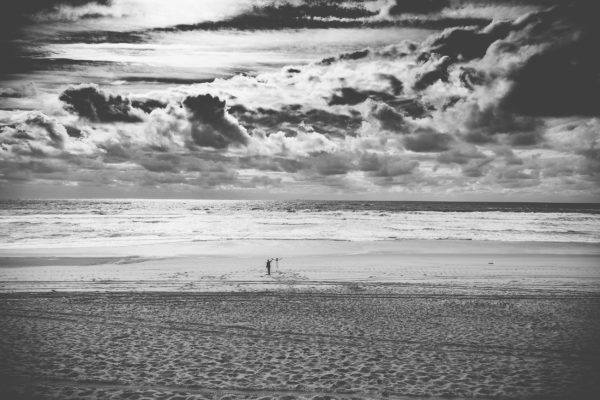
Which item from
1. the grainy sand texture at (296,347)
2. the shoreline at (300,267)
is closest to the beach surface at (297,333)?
the grainy sand texture at (296,347)

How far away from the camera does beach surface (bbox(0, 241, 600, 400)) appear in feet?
24.7

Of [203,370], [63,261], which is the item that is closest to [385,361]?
[203,370]

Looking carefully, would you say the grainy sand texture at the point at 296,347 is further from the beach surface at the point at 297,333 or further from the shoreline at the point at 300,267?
the shoreline at the point at 300,267

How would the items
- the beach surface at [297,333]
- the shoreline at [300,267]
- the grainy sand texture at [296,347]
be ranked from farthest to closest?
1. the shoreline at [300,267]
2. the beach surface at [297,333]
3. the grainy sand texture at [296,347]

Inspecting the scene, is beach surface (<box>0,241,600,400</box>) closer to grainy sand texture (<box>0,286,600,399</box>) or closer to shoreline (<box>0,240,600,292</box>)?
grainy sand texture (<box>0,286,600,399</box>)

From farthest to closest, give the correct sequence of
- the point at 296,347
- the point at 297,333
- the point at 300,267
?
the point at 300,267
the point at 297,333
the point at 296,347

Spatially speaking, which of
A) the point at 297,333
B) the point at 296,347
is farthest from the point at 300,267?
the point at 296,347

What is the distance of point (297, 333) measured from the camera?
1080 centimetres

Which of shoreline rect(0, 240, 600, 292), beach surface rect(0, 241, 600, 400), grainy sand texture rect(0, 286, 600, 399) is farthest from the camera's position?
shoreline rect(0, 240, 600, 292)

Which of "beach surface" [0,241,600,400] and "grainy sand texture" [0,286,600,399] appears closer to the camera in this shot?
"grainy sand texture" [0,286,600,399]

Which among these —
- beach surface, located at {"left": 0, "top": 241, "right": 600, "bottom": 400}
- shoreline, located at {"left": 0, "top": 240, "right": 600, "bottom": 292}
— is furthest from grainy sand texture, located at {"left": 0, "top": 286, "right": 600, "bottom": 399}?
shoreline, located at {"left": 0, "top": 240, "right": 600, "bottom": 292}

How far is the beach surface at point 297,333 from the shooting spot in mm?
7527

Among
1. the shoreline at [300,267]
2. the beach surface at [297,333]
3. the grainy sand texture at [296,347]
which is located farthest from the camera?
the shoreline at [300,267]

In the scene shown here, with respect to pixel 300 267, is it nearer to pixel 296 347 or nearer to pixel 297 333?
pixel 297 333
